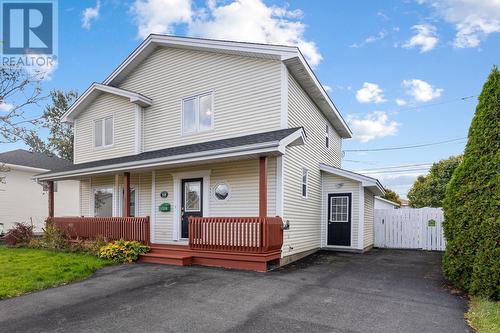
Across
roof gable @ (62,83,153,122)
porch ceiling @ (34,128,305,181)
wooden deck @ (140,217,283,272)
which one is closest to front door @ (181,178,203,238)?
porch ceiling @ (34,128,305,181)

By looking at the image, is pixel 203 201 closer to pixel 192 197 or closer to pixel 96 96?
pixel 192 197

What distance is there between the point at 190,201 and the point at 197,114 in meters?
2.95

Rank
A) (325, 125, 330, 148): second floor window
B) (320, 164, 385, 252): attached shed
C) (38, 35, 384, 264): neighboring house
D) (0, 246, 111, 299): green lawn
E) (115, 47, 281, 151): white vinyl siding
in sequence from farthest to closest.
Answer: (325, 125, 330, 148): second floor window, (320, 164, 385, 252): attached shed, (115, 47, 281, 151): white vinyl siding, (38, 35, 384, 264): neighboring house, (0, 246, 111, 299): green lawn

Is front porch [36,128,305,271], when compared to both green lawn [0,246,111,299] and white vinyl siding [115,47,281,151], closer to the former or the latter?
white vinyl siding [115,47,281,151]

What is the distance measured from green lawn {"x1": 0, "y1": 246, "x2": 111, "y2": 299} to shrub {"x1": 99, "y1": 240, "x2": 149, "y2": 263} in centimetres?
31

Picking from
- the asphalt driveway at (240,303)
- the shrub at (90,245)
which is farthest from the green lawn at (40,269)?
the asphalt driveway at (240,303)

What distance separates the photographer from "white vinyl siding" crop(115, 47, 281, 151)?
991 centimetres

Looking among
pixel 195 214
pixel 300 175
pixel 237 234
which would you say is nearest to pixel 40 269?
pixel 195 214

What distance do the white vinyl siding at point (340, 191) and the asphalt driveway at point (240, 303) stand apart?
383cm

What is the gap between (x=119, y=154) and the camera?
13148 mm

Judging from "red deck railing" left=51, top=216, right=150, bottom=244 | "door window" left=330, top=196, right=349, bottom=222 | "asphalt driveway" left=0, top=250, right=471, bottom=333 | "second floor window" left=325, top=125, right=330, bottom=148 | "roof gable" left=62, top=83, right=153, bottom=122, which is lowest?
"asphalt driveway" left=0, top=250, right=471, bottom=333

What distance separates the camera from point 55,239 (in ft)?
39.1

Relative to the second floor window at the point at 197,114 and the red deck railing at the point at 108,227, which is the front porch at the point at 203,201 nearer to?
the red deck railing at the point at 108,227

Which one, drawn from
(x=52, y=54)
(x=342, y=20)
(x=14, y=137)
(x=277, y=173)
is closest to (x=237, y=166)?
(x=277, y=173)
